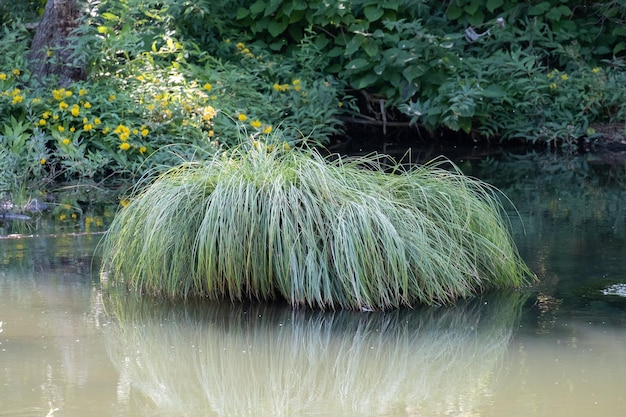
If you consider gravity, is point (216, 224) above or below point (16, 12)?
below

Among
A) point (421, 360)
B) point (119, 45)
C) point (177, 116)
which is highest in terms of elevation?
point (119, 45)

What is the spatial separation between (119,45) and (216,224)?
5508mm

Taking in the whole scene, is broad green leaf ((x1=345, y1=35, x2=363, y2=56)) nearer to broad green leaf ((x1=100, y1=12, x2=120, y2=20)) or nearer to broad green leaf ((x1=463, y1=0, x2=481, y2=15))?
broad green leaf ((x1=463, y1=0, x2=481, y2=15))

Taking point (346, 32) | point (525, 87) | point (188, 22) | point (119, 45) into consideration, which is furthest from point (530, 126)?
point (119, 45)

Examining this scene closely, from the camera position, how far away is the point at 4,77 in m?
10.4

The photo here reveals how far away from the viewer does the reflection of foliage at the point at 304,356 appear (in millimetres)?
4383

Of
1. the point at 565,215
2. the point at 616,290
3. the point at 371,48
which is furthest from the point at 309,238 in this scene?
the point at 371,48

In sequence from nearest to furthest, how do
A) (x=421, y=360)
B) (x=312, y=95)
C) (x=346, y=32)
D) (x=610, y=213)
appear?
(x=421, y=360) < (x=610, y=213) < (x=312, y=95) < (x=346, y=32)

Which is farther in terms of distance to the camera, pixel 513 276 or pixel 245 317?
pixel 513 276

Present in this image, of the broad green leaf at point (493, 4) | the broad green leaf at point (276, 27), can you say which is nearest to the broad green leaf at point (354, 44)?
the broad green leaf at point (276, 27)

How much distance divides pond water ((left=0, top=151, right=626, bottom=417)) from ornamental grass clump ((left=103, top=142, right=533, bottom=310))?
14cm

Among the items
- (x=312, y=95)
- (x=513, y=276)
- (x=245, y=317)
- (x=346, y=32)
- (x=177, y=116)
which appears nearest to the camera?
(x=245, y=317)

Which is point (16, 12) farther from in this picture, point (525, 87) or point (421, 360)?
point (421, 360)

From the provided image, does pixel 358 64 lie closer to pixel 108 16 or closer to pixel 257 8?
pixel 257 8
